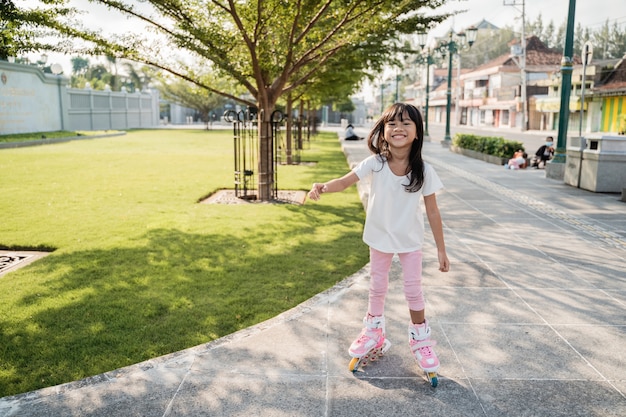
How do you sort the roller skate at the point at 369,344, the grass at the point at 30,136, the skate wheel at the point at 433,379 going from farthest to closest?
the grass at the point at 30,136, the roller skate at the point at 369,344, the skate wheel at the point at 433,379

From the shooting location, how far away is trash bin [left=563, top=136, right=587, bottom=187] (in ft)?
39.8

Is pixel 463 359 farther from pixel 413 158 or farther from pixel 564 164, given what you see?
pixel 564 164

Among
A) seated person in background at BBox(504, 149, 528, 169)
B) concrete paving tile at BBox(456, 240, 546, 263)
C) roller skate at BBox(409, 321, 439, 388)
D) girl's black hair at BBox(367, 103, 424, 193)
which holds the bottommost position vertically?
concrete paving tile at BBox(456, 240, 546, 263)

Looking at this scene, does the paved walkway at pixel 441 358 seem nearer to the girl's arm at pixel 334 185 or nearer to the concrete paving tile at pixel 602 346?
the concrete paving tile at pixel 602 346

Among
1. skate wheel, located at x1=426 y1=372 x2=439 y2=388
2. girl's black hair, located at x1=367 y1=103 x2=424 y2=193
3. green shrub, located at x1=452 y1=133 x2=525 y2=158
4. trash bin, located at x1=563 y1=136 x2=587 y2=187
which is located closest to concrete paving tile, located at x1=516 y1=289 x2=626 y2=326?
skate wheel, located at x1=426 y1=372 x2=439 y2=388

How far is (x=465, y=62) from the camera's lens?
381ft

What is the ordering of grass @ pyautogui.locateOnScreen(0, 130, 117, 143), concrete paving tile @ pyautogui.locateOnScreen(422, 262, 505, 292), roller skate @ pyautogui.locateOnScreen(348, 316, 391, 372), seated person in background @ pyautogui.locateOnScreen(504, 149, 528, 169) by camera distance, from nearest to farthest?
roller skate @ pyautogui.locateOnScreen(348, 316, 391, 372) < concrete paving tile @ pyautogui.locateOnScreen(422, 262, 505, 292) < seated person in background @ pyautogui.locateOnScreen(504, 149, 528, 169) < grass @ pyautogui.locateOnScreen(0, 130, 117, 143)

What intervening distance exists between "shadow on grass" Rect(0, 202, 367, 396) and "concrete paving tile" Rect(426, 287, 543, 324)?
1.24 m

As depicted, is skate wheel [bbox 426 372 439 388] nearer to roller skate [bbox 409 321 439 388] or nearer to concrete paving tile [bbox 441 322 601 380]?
roller skate [bbox 409 321 439 388]

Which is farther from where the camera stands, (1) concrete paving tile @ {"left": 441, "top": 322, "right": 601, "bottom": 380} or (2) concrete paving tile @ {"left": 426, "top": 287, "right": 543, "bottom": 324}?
(2) concrete paving tile @ {"left": 426, "top": 287, "right": 543, "bottom": 324}

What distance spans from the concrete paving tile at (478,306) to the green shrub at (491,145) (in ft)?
45.7

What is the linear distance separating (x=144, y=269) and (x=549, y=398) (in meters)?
4.48

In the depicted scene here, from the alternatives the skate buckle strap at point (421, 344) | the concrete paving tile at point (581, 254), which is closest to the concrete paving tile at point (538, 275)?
the concrete paving tile at point (581, 254)

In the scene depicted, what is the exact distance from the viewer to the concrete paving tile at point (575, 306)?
450 centimetres
